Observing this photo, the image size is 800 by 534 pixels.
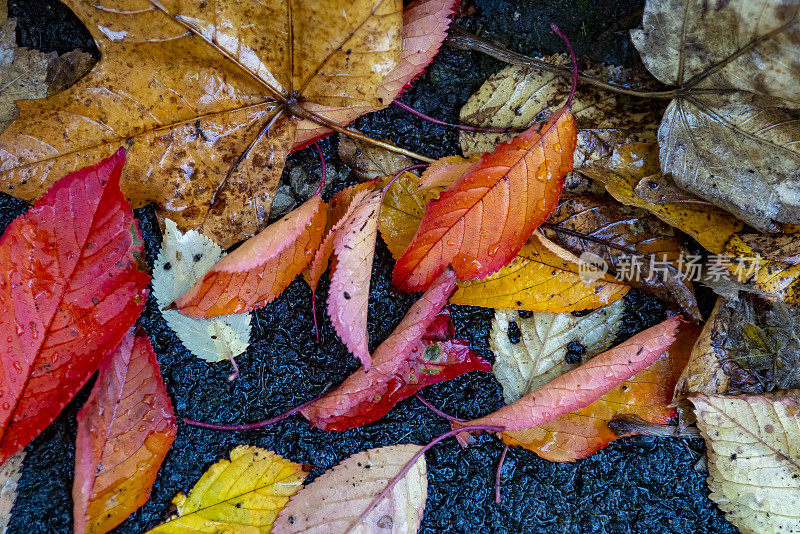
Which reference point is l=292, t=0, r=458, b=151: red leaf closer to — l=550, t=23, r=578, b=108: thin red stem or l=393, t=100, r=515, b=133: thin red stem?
l=393, t=100, r=515, b=133: thin red stem

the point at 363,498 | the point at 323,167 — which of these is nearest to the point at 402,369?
the point at 363,498

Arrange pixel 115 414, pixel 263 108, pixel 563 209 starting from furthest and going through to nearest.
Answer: pixel 563 209 < pixel 263 108 < pixel 115 414

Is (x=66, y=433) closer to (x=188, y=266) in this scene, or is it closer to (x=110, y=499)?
(x=110, y=499)

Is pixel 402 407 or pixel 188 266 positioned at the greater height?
pixel 188 266

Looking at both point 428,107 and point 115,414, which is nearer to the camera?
point 115,414

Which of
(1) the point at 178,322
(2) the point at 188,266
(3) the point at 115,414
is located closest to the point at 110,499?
(3) the point at 115,414

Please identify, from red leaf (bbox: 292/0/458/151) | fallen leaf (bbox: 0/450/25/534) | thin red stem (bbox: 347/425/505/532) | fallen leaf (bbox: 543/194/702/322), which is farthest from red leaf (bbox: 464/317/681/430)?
fallen leaf (bbox: 0/450/25/534)
